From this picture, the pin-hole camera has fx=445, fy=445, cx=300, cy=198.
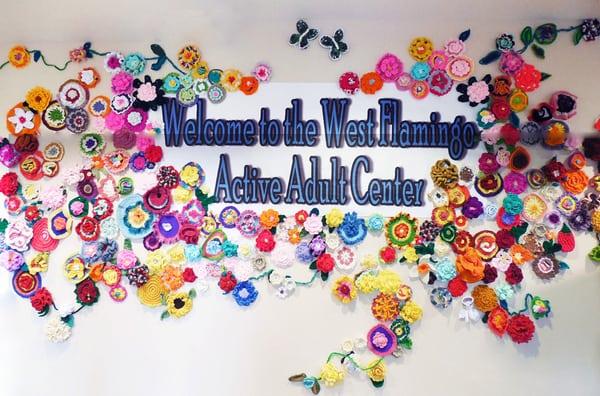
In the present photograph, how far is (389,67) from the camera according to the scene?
1.71m

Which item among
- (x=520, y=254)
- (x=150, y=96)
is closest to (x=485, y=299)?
(x=520, y=254)

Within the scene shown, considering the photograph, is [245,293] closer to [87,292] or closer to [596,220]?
[87,292]

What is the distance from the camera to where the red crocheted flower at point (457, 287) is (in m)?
1.65

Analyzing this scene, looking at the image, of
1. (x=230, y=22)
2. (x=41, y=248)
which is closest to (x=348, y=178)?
(x=230, y=22)

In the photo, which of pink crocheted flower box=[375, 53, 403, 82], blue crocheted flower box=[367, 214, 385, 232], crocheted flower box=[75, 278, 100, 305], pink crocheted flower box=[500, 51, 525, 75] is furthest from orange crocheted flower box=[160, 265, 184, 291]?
pink crocheted flower box=[500, 51, 525, 75]

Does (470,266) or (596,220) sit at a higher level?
(596,220)

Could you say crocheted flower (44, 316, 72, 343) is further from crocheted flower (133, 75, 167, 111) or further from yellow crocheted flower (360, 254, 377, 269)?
yellow crocheted flower (360, 254, 377, 269)

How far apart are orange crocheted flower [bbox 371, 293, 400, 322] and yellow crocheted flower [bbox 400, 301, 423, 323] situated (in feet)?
0.07

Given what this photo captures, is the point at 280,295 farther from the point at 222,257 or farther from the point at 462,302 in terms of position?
the point at 462,302

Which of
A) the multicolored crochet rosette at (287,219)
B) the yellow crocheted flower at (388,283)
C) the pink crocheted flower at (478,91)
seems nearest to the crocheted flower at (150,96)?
the multicolored crochet rosette at (287,219)

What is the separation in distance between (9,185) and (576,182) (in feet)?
7.18

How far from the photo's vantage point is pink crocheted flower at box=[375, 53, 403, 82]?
5.62 ft

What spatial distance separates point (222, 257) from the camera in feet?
5.63

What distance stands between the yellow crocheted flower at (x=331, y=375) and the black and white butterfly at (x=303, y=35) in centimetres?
123
